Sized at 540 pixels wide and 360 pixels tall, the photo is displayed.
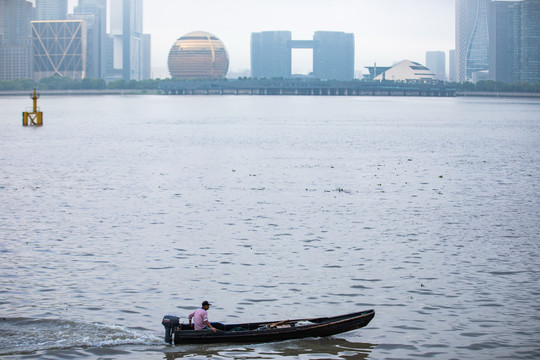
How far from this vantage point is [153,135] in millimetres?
114062

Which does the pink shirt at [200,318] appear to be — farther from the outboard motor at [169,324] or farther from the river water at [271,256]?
the river water at [271,256]

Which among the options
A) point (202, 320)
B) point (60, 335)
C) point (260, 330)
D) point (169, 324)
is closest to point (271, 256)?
point (260, 330)

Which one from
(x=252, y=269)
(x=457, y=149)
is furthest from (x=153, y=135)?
(x=252, y=269)

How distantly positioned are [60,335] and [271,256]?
453 inches

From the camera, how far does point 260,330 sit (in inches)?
875

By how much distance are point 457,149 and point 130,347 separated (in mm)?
75018

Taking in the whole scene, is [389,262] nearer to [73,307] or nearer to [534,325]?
[534,325]

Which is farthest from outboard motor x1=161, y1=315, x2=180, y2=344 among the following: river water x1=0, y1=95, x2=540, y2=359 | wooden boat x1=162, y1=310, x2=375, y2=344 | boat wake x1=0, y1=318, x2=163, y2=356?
boat wake x1=0, y1=318, x2=163, y2=356

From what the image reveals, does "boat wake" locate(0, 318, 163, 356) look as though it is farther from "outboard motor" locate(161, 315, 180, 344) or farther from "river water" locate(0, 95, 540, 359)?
"outboard motor" locate(161, 315, 180, 344)

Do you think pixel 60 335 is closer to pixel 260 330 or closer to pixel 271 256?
pixel 260 330

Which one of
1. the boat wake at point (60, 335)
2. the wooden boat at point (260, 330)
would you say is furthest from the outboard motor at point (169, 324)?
the boat wake at point (60, 335)

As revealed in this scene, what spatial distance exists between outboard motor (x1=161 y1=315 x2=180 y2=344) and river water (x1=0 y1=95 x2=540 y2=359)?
0.39 meters

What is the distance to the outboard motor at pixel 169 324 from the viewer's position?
72.6ft

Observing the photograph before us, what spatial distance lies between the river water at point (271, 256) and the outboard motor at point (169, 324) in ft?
1.29
